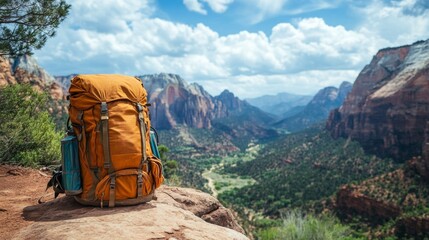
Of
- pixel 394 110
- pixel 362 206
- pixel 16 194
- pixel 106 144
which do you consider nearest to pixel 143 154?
pixel 106 144

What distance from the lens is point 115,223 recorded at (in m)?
4.01

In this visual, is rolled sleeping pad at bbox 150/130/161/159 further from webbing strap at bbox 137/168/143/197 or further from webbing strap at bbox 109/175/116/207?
webbing strap at bbox 109/175/116/207

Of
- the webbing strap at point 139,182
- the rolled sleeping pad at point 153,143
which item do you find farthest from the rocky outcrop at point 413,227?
the webbing strap at point 139,182

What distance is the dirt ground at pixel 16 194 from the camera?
4.58 meters

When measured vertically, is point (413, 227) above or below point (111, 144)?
below

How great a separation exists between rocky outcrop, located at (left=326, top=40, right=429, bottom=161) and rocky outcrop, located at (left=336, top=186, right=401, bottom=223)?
107 feet

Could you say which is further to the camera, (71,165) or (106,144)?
(71,165)

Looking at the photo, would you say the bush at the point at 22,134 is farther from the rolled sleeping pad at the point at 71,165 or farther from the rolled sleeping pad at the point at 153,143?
the rolled sleeping pad at the point at 153,143

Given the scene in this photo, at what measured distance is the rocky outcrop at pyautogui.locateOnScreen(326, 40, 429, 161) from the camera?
82656 millimetres

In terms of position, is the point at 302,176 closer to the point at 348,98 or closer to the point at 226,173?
the point at 226,173

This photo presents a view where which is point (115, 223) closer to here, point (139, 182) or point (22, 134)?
point (139, 182)

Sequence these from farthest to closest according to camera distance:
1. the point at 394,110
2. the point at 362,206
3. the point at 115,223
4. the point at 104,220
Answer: the point at 394,110, the point at 362,206, the point at 104,220, the point at 115,223

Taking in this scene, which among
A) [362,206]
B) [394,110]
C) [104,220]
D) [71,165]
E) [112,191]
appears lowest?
[362,206]

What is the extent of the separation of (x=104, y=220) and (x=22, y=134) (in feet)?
24.9
